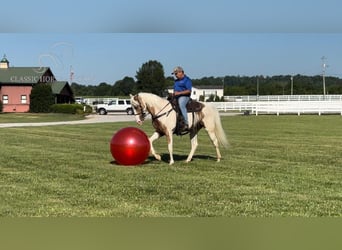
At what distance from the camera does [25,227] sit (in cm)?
290

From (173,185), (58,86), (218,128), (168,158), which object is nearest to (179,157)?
(168,158)

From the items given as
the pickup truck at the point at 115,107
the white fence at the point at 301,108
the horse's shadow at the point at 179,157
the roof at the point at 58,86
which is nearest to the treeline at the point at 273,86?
the roof at the point at 58,86

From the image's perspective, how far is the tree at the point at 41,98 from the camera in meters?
55.4

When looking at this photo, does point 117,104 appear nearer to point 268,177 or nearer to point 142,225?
point 268,177

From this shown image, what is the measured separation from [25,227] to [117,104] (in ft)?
178

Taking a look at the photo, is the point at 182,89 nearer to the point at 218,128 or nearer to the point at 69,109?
the point at 218,128

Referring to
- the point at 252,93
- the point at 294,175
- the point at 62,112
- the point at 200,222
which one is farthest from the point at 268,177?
the point at 252,93

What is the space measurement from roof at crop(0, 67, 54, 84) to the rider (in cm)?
5053

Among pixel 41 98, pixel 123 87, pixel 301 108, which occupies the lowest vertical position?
pixel 301 108

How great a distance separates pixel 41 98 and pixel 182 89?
47374 millimetres

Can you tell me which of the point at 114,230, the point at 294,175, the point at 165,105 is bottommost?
the point at 294,175

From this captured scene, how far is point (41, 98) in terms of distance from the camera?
55.5m

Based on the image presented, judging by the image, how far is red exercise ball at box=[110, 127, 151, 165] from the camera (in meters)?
10.4

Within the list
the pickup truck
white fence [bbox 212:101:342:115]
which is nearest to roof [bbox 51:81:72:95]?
the pickup truck
